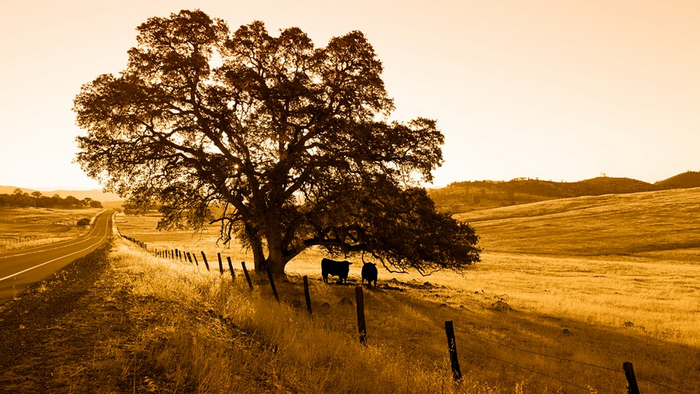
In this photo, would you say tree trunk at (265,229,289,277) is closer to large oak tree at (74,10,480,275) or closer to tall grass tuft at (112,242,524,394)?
large oak tree at (74,10,480,275)

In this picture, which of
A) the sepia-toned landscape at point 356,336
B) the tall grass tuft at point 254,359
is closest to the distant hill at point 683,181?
the sepia-toned landscape at point 356,336

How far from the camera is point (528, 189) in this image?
149 m

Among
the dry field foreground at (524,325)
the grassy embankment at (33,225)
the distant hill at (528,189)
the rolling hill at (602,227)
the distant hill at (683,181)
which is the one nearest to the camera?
the dry field foreground at (524,325)

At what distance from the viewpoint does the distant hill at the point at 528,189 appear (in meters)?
129

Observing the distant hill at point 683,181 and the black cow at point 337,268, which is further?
the distant hill at point 683,181

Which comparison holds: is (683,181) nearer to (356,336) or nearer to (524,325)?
(524,325)

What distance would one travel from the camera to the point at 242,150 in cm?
1975

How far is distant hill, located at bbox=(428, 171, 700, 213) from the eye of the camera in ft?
422

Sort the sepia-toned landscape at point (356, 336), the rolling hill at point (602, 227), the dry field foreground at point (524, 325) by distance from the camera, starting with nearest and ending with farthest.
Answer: the sepia-toned landscape at point (356, 336) < the dry field foreground at point (524, 325) < the rolling hill at point (602, 227)

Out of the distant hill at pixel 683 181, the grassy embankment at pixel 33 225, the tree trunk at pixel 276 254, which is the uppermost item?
the distant hill at pixel 683 181

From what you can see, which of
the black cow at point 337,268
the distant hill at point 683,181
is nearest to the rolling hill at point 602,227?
the black cow at point 337,268

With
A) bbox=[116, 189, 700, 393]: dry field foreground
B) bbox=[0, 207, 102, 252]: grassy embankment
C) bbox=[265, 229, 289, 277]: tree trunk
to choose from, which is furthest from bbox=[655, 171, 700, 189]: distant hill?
bbox=[0, 207, 102, 252]: grassy embankment

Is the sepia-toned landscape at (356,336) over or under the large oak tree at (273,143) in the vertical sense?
under

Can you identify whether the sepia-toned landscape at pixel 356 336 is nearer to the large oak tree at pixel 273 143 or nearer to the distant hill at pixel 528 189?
the large oak tree at pixel 273 143
